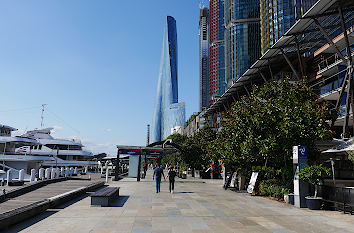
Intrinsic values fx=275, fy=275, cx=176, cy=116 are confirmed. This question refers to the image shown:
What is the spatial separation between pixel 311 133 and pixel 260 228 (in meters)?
8.47

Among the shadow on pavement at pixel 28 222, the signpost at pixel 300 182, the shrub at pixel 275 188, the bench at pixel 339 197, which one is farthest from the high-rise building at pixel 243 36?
the shadow on pavement at pixel 28 222

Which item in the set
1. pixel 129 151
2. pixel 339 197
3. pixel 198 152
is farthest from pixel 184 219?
pixel 198 152

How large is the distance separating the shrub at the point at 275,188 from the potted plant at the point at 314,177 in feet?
7.77

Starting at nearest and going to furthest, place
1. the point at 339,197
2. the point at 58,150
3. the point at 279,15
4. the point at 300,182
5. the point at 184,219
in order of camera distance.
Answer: the point at 184,219
the point at 339,197
the point at 300,182
the point at 58,150
the point at 279,15

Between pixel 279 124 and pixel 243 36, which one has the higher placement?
pixel 243 36

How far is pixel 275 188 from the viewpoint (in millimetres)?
16531

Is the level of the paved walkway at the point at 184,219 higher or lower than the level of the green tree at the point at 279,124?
lower

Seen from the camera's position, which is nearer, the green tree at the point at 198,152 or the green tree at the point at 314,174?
the green tree at the point at 314,174

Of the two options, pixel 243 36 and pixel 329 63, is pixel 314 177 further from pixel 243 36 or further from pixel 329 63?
pixel 243 36

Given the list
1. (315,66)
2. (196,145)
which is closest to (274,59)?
(315,66)

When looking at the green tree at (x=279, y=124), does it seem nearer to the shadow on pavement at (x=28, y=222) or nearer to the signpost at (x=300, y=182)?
the signpost at (x=300, y=182)

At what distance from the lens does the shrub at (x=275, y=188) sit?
50.8ft

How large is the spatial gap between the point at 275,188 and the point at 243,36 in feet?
518

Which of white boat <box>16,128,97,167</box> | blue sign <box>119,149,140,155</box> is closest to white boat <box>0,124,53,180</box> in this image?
white boat <box>16,128,97,167</box>
